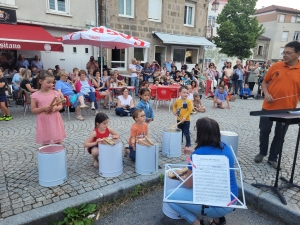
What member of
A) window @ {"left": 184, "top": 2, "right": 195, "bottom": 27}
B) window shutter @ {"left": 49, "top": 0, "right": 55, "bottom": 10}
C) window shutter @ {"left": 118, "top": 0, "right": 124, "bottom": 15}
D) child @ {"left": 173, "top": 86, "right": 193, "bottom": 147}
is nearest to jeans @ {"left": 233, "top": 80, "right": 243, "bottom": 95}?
window @ {"left": 184, "top": 2, "right": 195, "bottom": 27}

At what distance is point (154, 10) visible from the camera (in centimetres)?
1553

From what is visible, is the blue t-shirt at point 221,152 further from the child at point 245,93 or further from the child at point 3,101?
the child at point 245,93

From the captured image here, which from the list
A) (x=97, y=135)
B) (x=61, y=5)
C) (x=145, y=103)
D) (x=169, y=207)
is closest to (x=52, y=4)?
(x=61, y=5)

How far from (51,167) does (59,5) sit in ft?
37.5

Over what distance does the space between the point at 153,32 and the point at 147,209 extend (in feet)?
46.6

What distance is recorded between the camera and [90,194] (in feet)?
9.63

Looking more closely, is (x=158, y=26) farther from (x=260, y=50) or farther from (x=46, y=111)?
(x=260, y=50)

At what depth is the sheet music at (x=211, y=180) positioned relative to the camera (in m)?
2.01

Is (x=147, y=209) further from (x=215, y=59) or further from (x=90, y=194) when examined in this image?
(x=215, y=59)

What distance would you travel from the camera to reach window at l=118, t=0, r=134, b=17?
13961 mm

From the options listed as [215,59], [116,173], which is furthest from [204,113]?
[215,59]

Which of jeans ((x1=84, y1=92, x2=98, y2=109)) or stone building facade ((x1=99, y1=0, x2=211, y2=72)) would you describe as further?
stone building facade ((x1=99, y1=0, x2=211, y2=72))

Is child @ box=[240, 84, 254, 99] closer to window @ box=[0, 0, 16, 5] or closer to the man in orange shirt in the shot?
the man in orange shirt

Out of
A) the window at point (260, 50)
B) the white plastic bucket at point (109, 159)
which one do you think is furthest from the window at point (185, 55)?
the window at point (260, 50)
